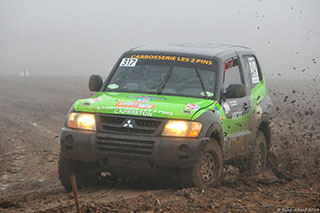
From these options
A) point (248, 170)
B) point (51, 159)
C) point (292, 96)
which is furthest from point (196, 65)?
point (292, 96)

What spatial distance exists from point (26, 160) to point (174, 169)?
4.33 metres

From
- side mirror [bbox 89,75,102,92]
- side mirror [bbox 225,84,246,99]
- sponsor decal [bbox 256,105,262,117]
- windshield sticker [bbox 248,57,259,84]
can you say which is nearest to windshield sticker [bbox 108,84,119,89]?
side mirror [bbox 89,75,102,92]

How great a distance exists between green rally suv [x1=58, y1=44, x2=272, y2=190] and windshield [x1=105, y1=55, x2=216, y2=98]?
1cm

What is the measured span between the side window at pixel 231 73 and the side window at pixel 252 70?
375mm

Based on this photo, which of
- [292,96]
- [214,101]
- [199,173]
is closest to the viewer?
[199,173]

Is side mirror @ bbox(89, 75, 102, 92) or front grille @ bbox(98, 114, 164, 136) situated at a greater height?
side mirror @ bbox(89, 75, 102, 92)

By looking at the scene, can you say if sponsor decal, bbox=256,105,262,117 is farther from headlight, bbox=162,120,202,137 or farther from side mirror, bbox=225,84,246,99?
headlight, bbox=162,120,202,137

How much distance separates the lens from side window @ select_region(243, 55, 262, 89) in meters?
10.5

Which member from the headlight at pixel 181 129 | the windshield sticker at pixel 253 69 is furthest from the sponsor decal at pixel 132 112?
the windshield sticker at pixel 253 69

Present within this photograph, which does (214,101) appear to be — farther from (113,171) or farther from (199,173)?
(113,171)

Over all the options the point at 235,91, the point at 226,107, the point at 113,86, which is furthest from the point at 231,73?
the point at 113,86

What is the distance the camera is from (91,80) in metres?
9.28

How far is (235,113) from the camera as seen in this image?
30.6ft

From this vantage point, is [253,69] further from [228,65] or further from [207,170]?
Result: [207,170]
